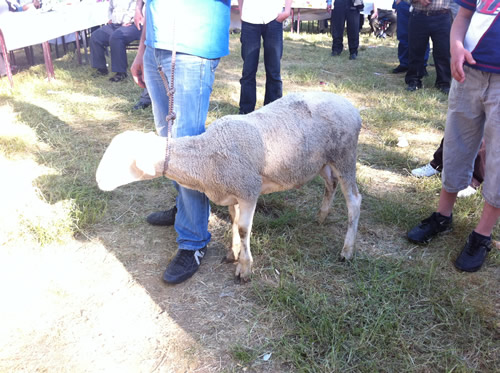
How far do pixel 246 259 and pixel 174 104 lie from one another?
1.00m

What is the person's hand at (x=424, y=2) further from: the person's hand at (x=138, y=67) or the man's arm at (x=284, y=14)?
the person's hand at (x=138, y=67)

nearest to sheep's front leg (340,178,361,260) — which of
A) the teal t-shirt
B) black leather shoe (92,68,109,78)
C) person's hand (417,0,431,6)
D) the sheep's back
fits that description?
the sheep's back

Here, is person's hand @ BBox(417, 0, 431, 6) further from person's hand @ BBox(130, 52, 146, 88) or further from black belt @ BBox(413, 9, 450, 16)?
person's hand @ BBox(130, 52, 146, 88)

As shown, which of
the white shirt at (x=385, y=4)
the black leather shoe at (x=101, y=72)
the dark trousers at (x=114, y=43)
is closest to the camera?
the dark trousers at (x=114, y=43)

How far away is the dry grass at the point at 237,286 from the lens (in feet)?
6.65

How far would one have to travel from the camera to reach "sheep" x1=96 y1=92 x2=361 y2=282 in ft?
6.65

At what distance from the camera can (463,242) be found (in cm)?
284

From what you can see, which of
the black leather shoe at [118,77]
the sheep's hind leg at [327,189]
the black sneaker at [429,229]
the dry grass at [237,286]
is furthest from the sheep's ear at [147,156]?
the black leather shoe at [118,77]

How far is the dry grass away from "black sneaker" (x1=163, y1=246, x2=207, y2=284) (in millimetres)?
57

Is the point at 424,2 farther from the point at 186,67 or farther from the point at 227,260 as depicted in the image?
the point at 227,260

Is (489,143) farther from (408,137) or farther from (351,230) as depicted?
(408,137)

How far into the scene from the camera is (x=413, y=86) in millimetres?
6293

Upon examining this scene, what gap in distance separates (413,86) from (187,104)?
5.03 m

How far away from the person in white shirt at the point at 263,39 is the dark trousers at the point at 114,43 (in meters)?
2.84
